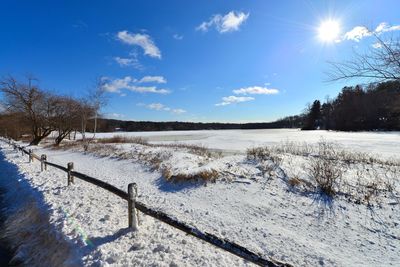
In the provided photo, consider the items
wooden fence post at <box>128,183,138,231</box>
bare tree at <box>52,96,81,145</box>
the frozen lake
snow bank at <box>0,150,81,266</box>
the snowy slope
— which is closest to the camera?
snow bank at <box>0,150,81,266</box>

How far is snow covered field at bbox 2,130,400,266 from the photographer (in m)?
4.12

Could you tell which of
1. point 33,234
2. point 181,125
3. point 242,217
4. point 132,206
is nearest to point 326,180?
point 242,217

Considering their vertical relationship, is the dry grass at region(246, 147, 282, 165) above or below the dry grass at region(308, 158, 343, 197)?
above

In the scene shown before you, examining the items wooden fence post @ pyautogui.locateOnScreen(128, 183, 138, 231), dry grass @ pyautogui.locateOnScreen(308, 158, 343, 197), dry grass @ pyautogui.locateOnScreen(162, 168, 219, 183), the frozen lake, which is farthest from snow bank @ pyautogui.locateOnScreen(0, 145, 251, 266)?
the frozen lake

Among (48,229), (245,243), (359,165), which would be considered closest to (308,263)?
(245,243)

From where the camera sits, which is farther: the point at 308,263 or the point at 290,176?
the point at 290,176

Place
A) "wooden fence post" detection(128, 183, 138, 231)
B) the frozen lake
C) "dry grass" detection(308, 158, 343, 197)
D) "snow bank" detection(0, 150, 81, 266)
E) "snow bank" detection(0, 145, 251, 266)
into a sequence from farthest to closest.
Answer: the frozen lake, "dry grass" detection(308, 158, 343, 197), "wooden fence post" detection(128, 183, 138, 231), "snow bank" detection(0, 150, 81, 266), "snow bank" detection(0, 145, 251, 266)

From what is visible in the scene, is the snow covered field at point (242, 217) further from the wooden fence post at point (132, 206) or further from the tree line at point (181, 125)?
the tree line at point (181, 125)

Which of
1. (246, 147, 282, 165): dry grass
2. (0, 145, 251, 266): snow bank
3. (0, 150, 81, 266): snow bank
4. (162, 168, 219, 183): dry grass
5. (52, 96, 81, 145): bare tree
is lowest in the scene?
(0, 150, 81, 266): snow bank

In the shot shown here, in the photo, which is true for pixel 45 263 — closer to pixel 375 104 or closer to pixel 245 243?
pixel 245 243

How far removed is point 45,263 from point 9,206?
414 cm

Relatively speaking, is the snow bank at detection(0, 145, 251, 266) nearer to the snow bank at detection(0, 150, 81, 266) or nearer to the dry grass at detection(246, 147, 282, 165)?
the snow bank at detection(0, 150, 81, 266)

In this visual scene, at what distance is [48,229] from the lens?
16.1 ft

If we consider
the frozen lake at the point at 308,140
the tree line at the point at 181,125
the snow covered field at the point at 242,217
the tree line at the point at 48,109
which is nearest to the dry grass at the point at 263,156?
the snow covered field at the point at 242,217
